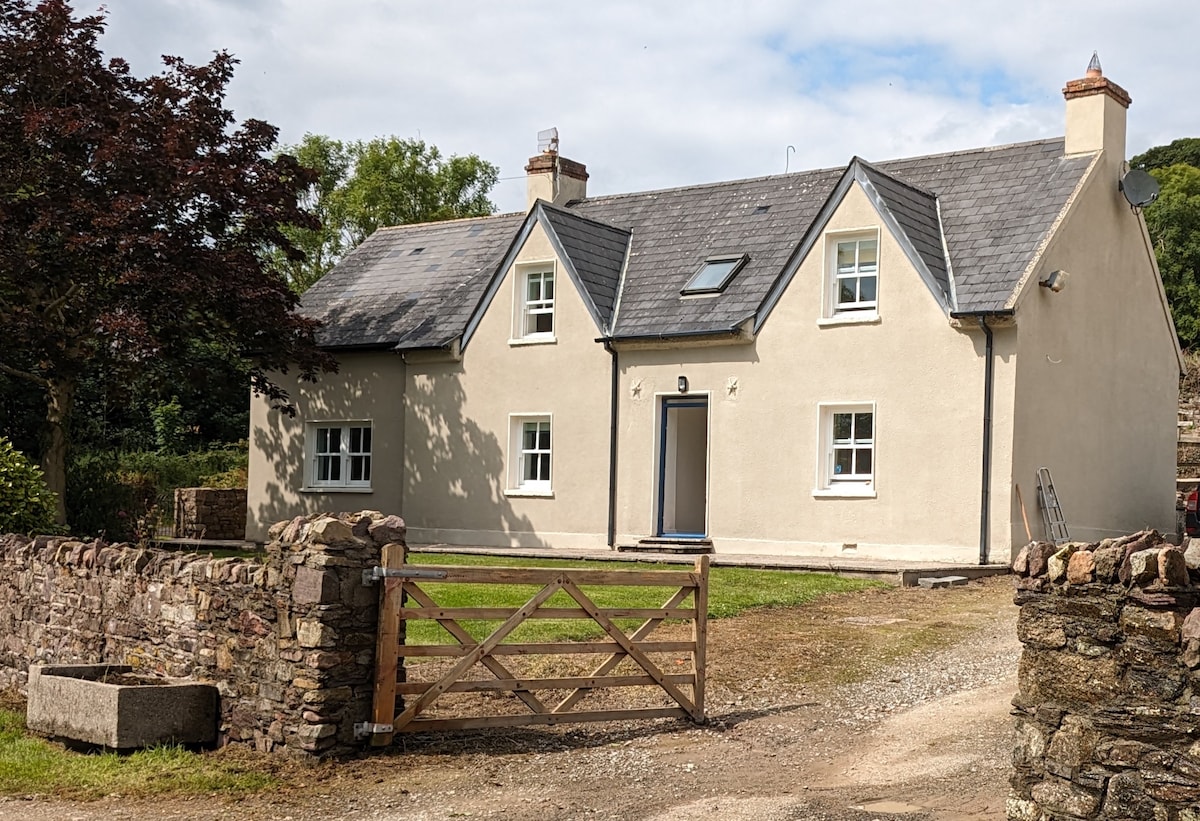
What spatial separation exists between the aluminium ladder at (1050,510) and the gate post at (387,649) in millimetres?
13860

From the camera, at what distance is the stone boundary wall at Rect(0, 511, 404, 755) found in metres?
9.55

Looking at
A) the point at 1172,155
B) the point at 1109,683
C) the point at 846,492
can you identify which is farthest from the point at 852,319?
the point at 1172,155

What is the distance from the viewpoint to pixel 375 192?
47.9m

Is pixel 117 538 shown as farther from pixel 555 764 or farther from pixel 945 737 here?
pixel 945 737

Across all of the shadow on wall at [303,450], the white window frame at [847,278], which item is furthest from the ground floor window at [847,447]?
the shadow on wall at [303,450]

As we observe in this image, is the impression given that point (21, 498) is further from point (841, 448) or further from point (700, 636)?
point (841, 448)

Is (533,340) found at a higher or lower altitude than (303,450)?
higher

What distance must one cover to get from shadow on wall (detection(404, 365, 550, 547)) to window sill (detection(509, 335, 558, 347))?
133 centimetres

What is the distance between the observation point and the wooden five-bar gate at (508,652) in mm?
9719

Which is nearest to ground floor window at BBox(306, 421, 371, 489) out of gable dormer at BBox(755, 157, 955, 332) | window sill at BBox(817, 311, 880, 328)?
gable dormer at BBox(755, 157, 955, 332)

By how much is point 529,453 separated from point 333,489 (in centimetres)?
460

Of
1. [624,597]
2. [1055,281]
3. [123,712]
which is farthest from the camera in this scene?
[1055,281]

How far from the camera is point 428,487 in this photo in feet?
85.5

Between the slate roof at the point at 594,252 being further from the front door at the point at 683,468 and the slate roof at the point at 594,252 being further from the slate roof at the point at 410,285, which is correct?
the slate roof at the point at 410,285
